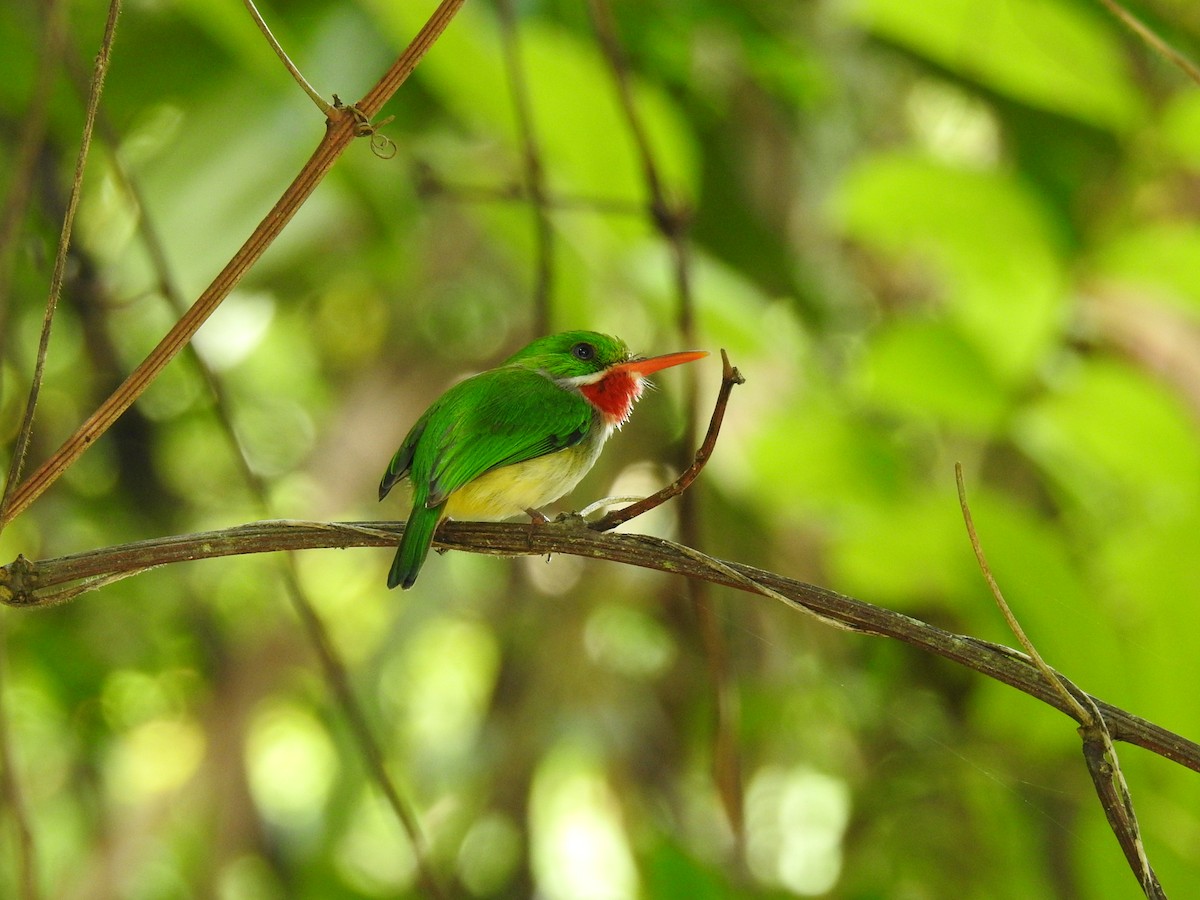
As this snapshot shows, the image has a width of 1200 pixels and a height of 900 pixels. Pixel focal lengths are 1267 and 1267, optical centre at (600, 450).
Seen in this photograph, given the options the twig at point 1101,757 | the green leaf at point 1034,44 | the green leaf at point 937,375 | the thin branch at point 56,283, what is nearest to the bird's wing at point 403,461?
the thin branch at point 56,283

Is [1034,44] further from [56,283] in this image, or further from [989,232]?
[56,283]

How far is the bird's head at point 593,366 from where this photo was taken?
206 centimetres

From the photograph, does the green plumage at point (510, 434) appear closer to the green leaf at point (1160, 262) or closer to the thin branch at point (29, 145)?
the thin branch at point (29, 145)

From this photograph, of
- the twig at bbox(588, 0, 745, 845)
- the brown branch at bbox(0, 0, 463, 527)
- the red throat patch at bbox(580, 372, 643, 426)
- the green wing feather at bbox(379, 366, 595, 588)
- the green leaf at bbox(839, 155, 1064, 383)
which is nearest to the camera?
the brown branch at bbox(0, 0, 463, 527)

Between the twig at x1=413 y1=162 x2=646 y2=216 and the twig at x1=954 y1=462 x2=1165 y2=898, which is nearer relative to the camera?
the twig at x1=954 y1=462 x2=1165 y2=898

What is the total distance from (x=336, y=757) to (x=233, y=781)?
35cm

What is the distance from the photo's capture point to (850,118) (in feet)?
12.8

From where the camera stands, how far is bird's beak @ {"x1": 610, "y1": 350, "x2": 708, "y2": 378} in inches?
64.8

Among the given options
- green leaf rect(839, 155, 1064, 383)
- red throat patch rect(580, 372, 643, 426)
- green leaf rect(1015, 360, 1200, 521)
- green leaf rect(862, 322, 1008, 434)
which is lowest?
red throat patch rect(580, 372, 643, 426)

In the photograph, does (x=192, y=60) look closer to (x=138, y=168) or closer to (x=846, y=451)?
(x=138, y=168)

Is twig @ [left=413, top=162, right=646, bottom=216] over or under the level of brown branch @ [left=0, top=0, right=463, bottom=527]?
over

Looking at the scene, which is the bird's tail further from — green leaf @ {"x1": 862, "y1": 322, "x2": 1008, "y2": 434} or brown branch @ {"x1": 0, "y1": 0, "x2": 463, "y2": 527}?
green leaf @ {"x1": 862, "y1": 322, "x2": 1008, "y2": 434}

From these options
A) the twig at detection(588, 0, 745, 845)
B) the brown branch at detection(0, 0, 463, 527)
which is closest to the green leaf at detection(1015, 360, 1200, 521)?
the twig at detection(588, 0, 745, 845)

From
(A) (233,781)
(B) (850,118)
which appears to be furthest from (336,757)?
(B) (850,118)
